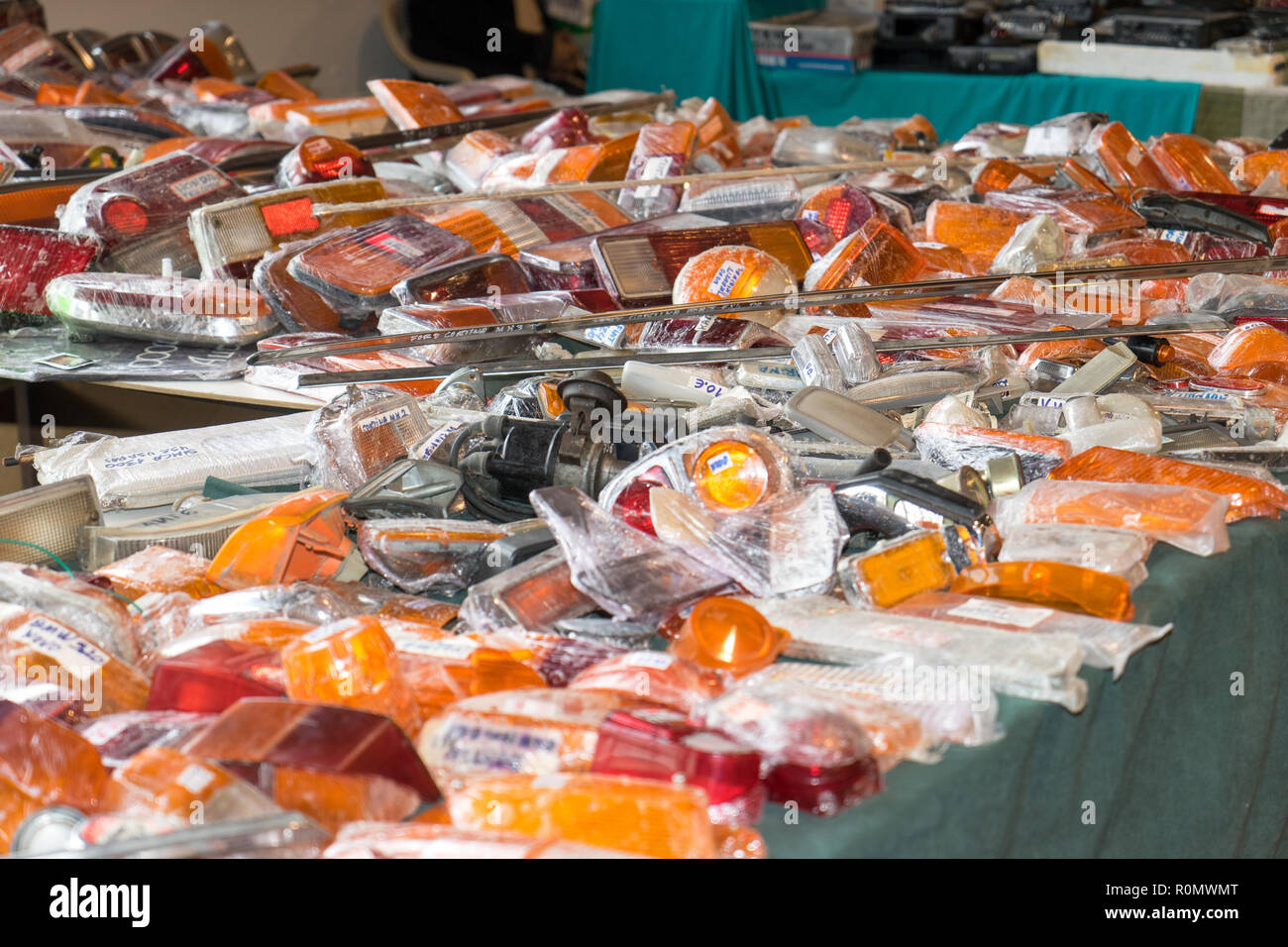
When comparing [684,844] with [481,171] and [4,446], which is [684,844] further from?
[481,171]

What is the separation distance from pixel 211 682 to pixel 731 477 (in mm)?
564

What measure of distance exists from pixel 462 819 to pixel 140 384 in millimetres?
1515

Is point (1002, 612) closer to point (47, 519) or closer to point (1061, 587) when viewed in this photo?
point (1061, 587)

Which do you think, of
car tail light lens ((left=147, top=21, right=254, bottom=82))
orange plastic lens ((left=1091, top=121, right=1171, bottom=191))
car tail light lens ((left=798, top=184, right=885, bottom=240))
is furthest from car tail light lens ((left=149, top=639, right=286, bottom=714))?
car tail light lens ((left=147, top=21, right=254, bottom=82))

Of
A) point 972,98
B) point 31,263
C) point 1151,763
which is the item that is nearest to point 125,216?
point 31,263

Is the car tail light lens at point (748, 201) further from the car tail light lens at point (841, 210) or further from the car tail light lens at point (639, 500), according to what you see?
the car tail light lens at point (639, 500)

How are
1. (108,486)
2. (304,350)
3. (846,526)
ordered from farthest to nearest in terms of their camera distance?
(304,350) < (108,486) < (846,526)

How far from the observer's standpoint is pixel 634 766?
38.1 inches

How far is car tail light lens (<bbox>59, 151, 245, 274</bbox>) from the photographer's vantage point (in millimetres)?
2564

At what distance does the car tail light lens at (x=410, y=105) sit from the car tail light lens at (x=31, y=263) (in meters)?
1.44

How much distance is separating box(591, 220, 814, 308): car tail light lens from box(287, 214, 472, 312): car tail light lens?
304 mm

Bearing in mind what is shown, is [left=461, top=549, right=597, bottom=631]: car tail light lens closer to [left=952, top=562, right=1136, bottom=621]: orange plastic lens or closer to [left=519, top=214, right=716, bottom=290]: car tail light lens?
[left=952, top=562, right=1136, bottom=621]: orange plastic lens

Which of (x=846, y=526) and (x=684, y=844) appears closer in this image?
(x=684, y=844)

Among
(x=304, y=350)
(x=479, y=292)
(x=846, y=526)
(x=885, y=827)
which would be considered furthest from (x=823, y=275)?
(x=885, y=827)
